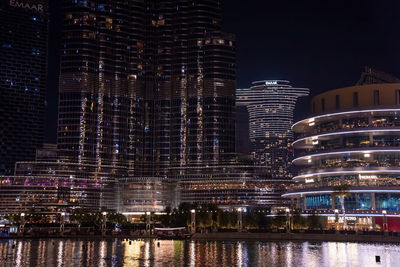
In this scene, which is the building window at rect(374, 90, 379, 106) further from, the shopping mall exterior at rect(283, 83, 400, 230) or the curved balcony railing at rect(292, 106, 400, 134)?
the curved balcony railing at rect(292, 106, 400, 134)

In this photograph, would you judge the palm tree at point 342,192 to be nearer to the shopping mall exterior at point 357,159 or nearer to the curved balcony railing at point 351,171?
the shopping mall exterior at point 357,159

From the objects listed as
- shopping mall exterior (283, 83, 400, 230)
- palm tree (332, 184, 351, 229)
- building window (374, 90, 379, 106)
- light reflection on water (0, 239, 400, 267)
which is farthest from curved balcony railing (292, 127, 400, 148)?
light reflection on water (0, 239, 400, 267)

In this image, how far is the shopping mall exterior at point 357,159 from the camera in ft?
544

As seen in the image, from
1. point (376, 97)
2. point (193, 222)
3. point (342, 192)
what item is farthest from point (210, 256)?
point (376, 97)

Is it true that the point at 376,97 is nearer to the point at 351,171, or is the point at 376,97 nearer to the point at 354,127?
the point at 354,127

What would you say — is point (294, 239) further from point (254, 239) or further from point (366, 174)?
point (366, 174)

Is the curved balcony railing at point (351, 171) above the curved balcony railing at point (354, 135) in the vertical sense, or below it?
below

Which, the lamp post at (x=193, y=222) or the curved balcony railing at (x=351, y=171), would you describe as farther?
the lamp post at (x=193, y=222)

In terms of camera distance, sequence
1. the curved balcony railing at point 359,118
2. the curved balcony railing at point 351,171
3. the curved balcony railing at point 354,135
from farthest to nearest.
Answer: the curved balcony railing at point 359,118, the curved balcony railing at point 354,135, the curved balcony railing at point 351,171

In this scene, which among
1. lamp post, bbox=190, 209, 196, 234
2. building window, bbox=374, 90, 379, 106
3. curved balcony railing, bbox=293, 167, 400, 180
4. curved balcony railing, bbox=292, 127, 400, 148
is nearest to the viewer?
curved balcony railing, bbox=293, 167, 400, 180

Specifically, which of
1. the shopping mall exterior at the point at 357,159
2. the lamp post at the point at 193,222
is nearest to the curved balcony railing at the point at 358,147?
the shopping mall exterior at the point at 357,159

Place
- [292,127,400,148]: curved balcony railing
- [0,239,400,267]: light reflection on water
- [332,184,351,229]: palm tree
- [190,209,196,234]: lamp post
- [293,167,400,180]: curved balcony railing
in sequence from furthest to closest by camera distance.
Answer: [190,209,196,234]: lamp post, [292,127,400,148]: curved balcony railing, [293,167,400,180]: curved balcony railing, [332,184,351,229]: palm tree, [0,239,400,267]: light reflection on water

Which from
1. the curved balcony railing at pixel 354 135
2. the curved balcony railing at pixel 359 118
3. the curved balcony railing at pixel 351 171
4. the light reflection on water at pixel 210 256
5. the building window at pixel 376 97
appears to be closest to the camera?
the light reflection on water at pixel 210 256

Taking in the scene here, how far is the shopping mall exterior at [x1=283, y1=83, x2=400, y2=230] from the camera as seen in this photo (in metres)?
166
